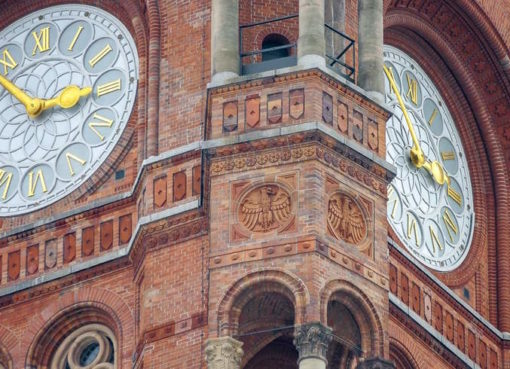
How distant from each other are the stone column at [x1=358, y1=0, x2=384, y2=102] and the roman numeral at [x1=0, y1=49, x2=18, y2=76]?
19.5 ft

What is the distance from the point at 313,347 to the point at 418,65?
9.26 meters

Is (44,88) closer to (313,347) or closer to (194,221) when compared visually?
(194,221)

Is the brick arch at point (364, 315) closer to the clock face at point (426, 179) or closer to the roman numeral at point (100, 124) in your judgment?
the clock face at point (426, 179)

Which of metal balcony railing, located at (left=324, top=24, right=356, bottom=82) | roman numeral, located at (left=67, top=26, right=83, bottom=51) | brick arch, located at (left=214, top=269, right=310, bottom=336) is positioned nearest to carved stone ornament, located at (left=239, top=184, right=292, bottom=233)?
brick arch, located at (left=214, top=269, right=310, bottom=336)

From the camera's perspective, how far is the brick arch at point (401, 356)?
44469mm

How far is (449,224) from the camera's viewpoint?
4822 cm

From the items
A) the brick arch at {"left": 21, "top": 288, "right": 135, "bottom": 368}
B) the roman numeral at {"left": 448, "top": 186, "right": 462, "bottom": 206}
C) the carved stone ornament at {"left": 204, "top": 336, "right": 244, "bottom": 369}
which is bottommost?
the carved stone ornament at {"left": 204, "top": 336, "right": 244, "bottom": 369}

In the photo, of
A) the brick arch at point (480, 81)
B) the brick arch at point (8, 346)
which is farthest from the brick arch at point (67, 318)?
the brick arch at point (480, 81)

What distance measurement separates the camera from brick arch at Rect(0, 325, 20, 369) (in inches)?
1763

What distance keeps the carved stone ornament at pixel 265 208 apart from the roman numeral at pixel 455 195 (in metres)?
7.27

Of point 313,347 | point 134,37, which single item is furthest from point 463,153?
point 313,347

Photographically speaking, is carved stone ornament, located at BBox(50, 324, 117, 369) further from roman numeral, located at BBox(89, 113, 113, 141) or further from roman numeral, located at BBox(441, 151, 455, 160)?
roman numeral, located at BBox(441, 151, 455, 160)

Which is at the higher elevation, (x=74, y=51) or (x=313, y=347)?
(x=74, y=51)

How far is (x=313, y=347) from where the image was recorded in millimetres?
40688
